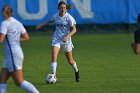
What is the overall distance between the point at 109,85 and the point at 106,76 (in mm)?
1849

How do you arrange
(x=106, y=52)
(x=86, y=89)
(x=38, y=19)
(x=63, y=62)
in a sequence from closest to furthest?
(x=86, y=89), (x=63, y=62), (x=106, y=52), (x=38, y=19)

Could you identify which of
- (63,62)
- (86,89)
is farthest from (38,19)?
(86,89)

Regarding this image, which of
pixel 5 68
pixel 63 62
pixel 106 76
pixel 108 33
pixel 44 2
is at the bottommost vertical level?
pixel 108 33

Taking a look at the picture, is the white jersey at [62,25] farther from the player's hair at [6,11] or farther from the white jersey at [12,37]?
the player's hair at [6,11]

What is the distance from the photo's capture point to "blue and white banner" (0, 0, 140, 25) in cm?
3341

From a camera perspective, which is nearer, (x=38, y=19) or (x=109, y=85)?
(x=109, y=85)

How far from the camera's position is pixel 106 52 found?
24375mm

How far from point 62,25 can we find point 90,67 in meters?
3.70

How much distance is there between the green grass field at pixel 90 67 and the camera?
14672 mm

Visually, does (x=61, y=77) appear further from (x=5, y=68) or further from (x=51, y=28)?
(x=51, y=28)

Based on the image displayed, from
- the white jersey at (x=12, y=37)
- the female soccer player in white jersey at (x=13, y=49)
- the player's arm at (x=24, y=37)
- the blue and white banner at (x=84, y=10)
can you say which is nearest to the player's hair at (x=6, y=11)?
the female soccer player in white jersey at (x=13, y=49)

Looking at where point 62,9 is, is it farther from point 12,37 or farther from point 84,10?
point 84,10

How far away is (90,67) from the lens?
19172 millimetres

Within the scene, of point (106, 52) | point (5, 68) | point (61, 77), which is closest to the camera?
point (5, 68)
